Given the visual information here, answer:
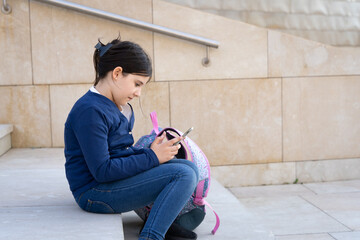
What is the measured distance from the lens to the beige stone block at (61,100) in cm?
391

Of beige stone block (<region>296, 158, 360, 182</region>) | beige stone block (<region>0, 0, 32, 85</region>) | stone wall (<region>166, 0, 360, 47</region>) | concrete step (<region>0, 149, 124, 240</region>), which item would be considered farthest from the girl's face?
beige stone block (<region>296, 158, 360, 182</region>)

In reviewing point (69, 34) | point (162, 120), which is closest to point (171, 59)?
point (162, 120)

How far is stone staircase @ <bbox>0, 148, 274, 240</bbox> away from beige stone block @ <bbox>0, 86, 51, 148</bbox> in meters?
0.30

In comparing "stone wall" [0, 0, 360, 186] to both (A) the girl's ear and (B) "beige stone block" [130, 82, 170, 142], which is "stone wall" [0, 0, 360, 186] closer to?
(B) "beige stone block" [130, 82, 170, 142]

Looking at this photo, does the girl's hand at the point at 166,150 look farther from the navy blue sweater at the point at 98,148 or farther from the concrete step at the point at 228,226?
the concrete step at the point at 228,226

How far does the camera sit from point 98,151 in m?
1.93

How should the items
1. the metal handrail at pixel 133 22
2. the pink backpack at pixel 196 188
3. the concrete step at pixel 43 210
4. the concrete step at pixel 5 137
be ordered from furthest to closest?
the metal handrail at pixel 133 22 < the concrete step at pixel 5 137 < the pink backpack at pixel 196 188 < the concrete step at pixel 43 210

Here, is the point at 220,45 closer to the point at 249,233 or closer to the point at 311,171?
the point at 311,171

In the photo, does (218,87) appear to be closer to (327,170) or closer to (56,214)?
(327,170)

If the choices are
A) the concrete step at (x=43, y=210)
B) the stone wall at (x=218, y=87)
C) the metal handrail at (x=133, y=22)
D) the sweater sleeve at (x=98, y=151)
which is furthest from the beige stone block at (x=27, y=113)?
the sweater sleeve at (x=98, y=151)

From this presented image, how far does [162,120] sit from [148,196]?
2066 mm

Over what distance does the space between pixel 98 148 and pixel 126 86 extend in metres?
0.32

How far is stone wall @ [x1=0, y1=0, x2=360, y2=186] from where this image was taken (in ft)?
12.7

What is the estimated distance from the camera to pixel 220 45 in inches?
161
